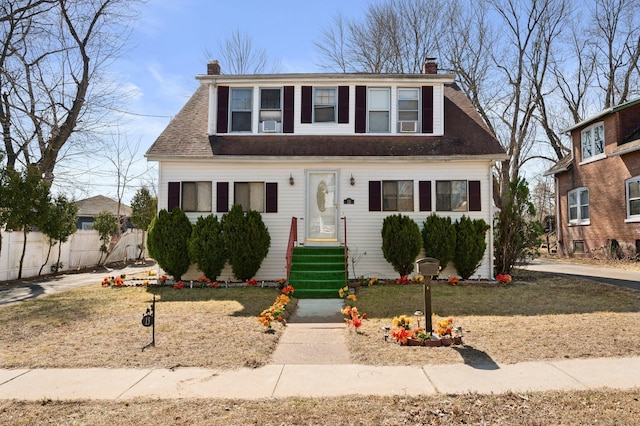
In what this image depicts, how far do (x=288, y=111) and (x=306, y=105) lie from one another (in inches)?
22.6

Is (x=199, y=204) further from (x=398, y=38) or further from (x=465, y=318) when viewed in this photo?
(x=398, y=38)

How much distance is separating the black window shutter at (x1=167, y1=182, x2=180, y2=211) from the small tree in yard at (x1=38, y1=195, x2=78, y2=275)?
16.9ft

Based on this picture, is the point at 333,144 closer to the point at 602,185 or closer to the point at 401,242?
the point at 401,242

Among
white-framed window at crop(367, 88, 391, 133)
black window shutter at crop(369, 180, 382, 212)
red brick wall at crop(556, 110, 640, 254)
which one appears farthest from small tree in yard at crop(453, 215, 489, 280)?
red brick wall at crop(556, 110, 640, 254)

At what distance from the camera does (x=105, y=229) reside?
20.4 meters

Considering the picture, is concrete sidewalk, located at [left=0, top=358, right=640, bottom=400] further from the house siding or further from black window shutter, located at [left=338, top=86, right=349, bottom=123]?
black window shutter, located at [left=338, top=86, right=349, bottom=123]

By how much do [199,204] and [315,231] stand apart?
3.43 meters

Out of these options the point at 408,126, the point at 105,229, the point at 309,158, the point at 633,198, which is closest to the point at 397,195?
the point at 408,126

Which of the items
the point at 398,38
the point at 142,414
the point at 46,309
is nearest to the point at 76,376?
the point at 142,414

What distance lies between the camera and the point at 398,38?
25766 mm

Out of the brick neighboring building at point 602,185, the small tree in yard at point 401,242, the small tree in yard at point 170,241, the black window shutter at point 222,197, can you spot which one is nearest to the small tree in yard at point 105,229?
the small tree in yard at point 170,241

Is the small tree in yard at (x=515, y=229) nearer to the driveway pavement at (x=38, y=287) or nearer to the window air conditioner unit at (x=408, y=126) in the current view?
the window air conditioner unit at (x=408, y=126)

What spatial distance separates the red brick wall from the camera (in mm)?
16750

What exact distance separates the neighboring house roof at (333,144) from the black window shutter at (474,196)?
83 centimetres
